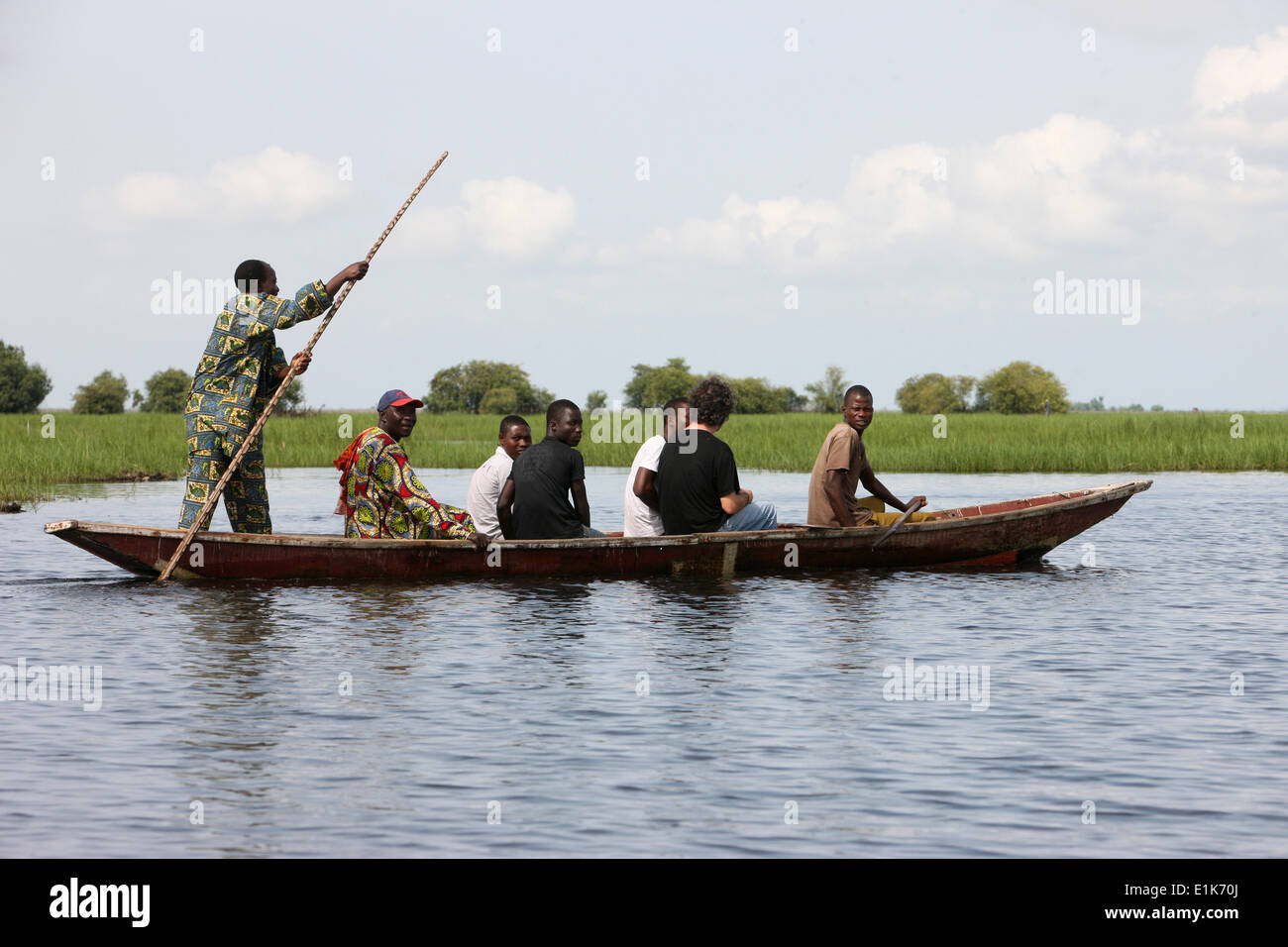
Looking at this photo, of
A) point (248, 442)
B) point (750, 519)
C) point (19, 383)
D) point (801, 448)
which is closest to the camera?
point (248, 442)

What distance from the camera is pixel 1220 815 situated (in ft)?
14.8

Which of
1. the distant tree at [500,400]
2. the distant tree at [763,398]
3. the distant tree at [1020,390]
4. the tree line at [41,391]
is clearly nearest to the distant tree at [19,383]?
Result: the tree line at [41,391]

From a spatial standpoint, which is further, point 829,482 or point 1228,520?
point 1228,520

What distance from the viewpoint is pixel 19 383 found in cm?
6581

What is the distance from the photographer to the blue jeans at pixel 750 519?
9992 millimetres

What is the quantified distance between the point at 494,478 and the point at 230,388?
1744mm

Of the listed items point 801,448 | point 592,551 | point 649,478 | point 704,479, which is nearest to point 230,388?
point 592,551

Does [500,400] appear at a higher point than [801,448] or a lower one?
higher

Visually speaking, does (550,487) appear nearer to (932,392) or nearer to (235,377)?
(235,377)

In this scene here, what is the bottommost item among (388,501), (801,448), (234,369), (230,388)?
(388,501)
